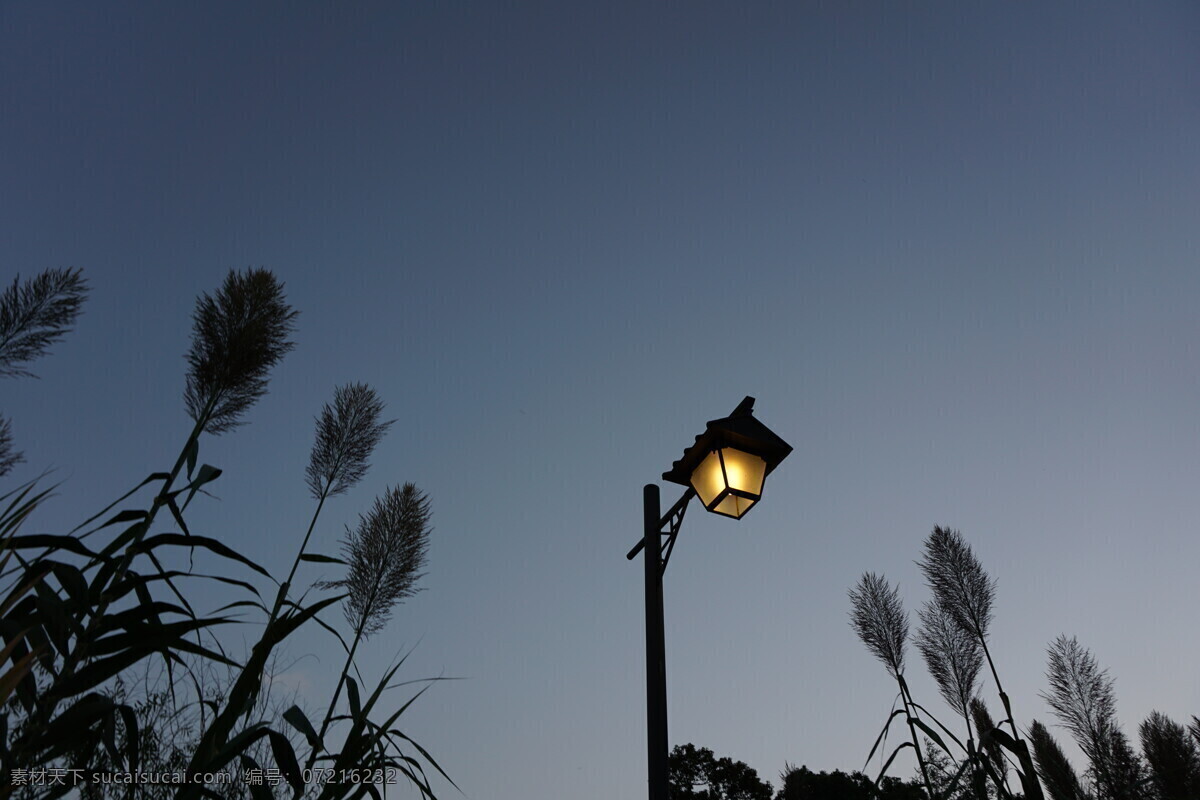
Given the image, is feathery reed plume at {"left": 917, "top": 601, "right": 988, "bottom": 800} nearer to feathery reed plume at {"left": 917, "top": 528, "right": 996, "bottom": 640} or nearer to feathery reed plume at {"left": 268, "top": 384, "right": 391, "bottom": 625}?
feathery reed plume at {"left": 917, "top": 528, "right": 996, "bottom": 640}

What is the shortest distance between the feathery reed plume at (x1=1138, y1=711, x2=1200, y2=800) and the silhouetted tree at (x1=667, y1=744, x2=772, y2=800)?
2475 centimetres

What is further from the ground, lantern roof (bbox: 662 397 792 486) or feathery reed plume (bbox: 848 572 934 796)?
lantern roof (bbox: 662 397 792 486)

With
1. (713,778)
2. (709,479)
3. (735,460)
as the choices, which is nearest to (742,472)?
(735,460)

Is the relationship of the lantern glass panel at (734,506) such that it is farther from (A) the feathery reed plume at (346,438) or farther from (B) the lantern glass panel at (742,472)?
Result: (A) the feathery reed plume at (346,438)

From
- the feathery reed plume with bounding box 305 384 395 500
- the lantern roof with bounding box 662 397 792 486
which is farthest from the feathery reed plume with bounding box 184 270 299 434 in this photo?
the lantern roof with bounding box 662 397 792 486

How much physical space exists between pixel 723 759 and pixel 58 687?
1159 inches

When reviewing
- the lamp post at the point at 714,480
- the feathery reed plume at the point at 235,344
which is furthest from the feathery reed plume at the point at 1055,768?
the feathery reed plume at the point at 235,344

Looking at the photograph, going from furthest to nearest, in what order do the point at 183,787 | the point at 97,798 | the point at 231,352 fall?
1. the point at 231,352
2. the point at 97,798
3. the point at 183,787

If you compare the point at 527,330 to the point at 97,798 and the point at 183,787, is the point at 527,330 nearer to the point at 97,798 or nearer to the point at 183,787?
the point at 97,798

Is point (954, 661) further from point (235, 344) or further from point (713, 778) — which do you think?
point (713, 778)

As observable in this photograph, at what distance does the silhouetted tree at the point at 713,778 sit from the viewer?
1037 inches

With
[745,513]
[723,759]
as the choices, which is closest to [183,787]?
[745,513]

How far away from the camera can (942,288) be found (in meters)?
9.45

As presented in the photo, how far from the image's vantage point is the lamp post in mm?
3704
